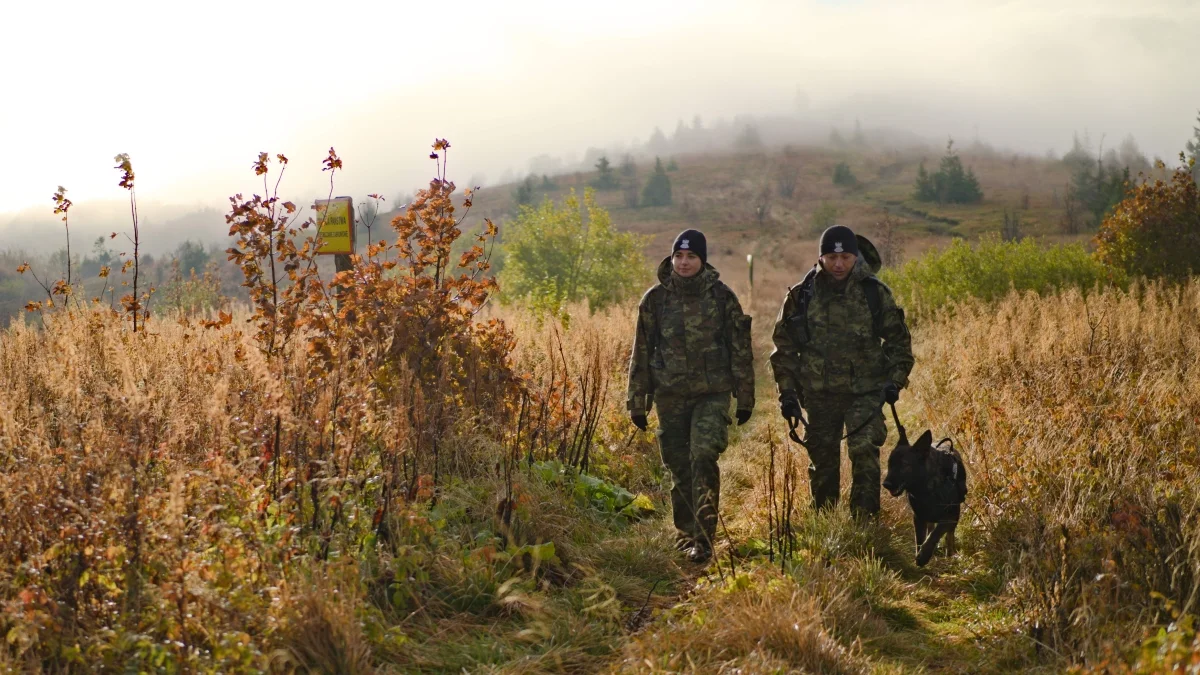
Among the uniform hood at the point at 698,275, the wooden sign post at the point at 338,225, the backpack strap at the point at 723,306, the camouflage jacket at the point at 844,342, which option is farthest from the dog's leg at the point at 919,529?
the wooden sign post at the point at 338,225

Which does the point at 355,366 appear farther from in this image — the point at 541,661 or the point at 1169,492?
the point at 1169,492

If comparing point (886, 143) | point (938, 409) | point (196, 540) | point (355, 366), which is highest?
point (886, 143)

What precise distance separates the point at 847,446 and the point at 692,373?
1.10m

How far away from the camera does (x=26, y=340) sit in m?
7.26

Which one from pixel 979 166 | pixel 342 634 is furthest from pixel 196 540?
pixel 979 166

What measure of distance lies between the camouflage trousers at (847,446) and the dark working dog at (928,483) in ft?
1.28

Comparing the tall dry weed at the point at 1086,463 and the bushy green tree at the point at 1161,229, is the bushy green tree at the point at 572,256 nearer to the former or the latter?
the bushy green tree at the point at 1161,229

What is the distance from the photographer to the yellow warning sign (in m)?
7.82

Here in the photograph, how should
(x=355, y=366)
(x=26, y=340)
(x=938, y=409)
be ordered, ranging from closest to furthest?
(x=355, y=366) < (x=26, y=340) < (x=938, y=409)

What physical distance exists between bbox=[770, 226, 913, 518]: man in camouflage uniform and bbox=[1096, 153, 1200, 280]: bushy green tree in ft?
42.3

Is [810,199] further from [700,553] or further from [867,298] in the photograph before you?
[700,553]

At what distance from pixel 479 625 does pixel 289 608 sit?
106cm

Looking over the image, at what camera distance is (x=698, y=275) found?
19.2 feet

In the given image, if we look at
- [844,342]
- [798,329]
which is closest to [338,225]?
[798,329]
